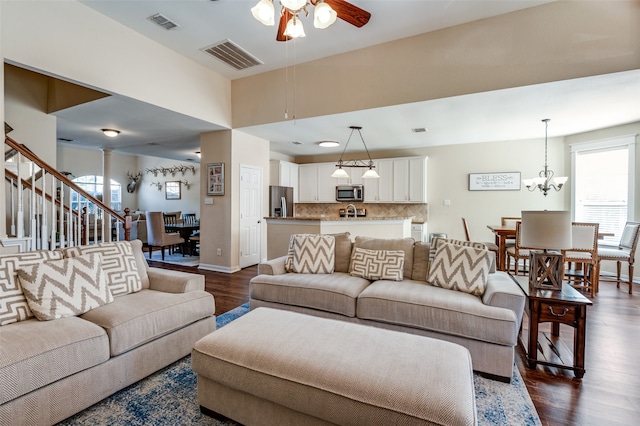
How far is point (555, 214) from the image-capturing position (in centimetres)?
222

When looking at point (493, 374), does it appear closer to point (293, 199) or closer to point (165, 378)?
point (165, 378)

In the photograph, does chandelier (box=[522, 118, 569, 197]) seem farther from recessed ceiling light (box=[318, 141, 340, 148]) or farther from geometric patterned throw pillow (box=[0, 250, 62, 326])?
geometric patterned throw pillow (box=[0, 250, 62, 326])

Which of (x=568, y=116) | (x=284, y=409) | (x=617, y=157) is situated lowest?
(x=284, y=409)

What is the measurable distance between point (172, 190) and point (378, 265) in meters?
10.0

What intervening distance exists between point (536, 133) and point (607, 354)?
425 centimetres

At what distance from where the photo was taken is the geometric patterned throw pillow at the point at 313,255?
3.06 m

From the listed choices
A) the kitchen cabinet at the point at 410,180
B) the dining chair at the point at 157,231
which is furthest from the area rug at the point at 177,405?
the kitchen cabinet at the point at 410,180

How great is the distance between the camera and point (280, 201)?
6.67 m

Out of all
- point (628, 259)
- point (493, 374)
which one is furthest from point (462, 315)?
point (628, 259)

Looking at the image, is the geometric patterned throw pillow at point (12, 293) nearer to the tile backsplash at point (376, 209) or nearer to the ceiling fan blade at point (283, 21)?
the ceiling fan blade at point (283, 21)

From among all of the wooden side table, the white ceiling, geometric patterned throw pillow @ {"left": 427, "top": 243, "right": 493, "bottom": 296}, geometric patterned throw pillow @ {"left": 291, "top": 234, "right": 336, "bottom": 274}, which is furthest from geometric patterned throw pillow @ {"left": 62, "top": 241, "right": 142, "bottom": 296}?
the wooden side table

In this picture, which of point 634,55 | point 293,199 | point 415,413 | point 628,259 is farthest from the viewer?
point 293,199

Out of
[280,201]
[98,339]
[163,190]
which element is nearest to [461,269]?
[98,339]

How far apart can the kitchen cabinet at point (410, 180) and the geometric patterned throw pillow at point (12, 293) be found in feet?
20.0
